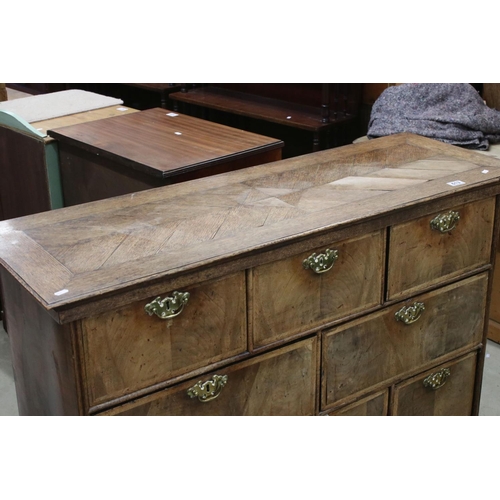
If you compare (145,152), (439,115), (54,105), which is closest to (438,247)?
(145,152)

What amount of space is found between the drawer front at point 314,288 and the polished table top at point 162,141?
2.02 ft

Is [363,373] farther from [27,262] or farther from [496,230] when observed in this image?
[27,262]

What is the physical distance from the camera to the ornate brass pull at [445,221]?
2137 mm

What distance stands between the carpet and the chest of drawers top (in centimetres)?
129

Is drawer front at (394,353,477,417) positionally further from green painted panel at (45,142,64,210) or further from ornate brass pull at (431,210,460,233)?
green painted panel at (45,142,64,210)

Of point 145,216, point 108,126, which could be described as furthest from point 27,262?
point 108,126

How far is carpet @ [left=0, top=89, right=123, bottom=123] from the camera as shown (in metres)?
3.21

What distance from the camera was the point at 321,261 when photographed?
1924 millimetres

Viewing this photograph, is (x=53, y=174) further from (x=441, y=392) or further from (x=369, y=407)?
(x=441, y=392)

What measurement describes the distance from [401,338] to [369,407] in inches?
8.4

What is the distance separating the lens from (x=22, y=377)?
76.8 inches

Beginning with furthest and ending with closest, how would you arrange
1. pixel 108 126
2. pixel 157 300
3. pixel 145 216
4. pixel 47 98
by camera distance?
pixel 47 98 < pixel 108 126 < pixel 145 216 < pixel 157 300

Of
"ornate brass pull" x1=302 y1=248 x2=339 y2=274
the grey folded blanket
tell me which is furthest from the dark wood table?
the grey folded blanket

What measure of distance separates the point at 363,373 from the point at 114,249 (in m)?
0.81
